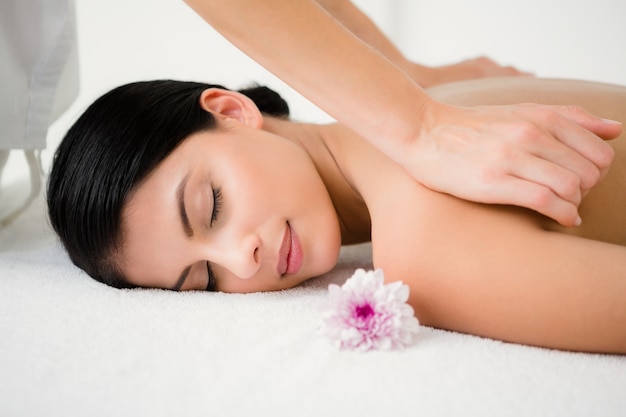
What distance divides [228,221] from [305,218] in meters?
0.13

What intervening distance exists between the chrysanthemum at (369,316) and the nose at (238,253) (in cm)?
20

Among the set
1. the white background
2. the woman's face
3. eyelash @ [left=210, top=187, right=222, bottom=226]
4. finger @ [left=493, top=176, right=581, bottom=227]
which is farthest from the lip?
the white background

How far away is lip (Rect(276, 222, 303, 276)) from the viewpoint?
1155 mm

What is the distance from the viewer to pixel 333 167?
1.31 meters

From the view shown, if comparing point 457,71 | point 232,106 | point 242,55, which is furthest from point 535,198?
point 242,55

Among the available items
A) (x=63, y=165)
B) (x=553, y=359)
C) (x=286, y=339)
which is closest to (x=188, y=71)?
(x=63, y=165)

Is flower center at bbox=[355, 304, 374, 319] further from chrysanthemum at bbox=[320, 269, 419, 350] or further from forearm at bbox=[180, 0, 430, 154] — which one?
forearm at bbox=[180, 0, 430, 154]

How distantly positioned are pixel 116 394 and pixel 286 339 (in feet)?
0.75

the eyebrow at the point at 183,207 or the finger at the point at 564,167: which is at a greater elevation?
the finger at the point at 564,167

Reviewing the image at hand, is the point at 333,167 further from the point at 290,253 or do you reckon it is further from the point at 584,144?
the point at 584,144

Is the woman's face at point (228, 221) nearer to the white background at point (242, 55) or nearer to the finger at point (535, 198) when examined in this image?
the finger at point (535, 198)

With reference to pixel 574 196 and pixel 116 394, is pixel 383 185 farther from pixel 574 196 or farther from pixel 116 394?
pixel 116 394

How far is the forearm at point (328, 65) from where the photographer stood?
964mm

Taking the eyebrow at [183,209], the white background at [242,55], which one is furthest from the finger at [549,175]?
the white background at [242,55]
